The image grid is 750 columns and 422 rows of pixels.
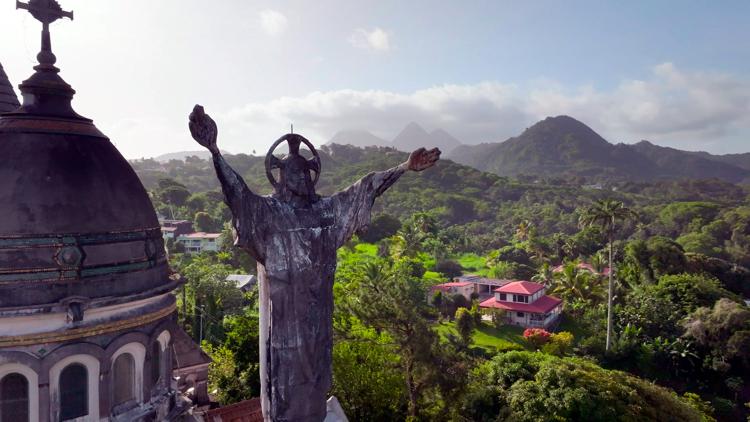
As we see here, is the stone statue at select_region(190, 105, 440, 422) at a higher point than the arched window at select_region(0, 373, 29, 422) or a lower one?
higher

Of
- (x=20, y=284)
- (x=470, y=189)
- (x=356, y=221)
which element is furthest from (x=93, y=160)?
(x=470, y=189)

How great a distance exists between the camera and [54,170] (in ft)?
29.4

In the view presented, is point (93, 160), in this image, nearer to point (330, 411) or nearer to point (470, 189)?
point (330, 411)

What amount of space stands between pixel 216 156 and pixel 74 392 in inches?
325

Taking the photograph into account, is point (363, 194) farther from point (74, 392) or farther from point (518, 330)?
point (518, 330)

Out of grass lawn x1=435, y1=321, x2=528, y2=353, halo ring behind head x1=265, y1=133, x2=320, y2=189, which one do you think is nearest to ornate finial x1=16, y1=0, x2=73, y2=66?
halo ring behind head x1=265, y1=133, x2=320, y2=189

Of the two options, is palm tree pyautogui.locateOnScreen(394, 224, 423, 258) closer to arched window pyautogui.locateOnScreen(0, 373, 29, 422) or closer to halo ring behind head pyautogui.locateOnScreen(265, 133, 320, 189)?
arched window pyautogui.locateOnScreen(0, 373, 29, 422)

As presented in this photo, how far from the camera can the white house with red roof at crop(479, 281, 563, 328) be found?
129 ft

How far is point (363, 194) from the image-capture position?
4.54m

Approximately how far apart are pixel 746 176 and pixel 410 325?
729 ft

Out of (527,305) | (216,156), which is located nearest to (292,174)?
(216,156)

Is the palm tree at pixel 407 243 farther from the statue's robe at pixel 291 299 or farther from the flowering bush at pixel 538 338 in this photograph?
the statue's robe at pixel 291 299

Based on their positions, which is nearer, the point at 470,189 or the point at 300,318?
the point at 300,318

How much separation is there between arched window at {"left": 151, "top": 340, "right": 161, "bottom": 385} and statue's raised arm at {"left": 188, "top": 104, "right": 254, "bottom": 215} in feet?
27.7
